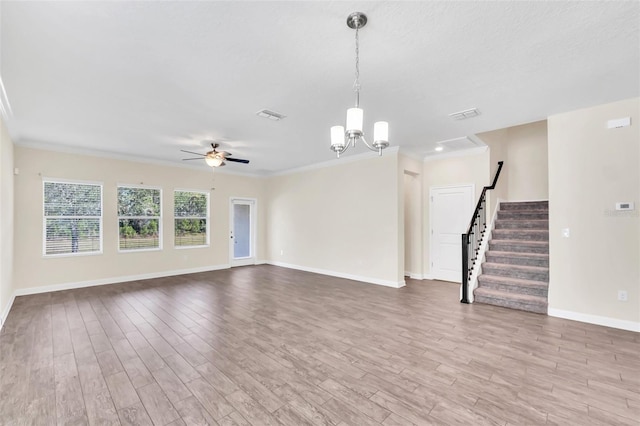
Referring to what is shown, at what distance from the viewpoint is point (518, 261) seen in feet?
16.4

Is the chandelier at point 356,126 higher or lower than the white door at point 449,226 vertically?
higher

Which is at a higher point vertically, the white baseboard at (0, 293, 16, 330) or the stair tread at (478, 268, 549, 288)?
the stair tread at (478, 268, 549, 288)

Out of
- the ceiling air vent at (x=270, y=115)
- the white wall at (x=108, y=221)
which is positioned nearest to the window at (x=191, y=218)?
the white wall at (x=108, y=221)

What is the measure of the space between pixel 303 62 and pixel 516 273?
4.74 metres

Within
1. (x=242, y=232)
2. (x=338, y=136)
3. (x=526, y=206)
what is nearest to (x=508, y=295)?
(x=526, y=206)

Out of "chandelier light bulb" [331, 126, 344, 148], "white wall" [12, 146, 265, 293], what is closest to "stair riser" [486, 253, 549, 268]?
"chandelier light bulb" [331, 126, 344, 148]

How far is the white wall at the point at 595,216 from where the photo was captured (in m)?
3.46

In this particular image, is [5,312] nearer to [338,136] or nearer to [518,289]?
[338,136]

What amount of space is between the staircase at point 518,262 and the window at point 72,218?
7527 millimetres

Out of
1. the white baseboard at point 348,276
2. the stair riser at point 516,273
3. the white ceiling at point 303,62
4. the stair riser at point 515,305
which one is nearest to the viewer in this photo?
the white ceiling at point 303,62

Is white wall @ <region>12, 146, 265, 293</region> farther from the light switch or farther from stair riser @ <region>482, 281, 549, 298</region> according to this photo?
the light switch

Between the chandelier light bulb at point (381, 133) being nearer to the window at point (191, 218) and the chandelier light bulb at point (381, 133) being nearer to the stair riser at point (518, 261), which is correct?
the stair riser at point (518, 261)

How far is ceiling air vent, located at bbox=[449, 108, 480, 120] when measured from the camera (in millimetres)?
3765

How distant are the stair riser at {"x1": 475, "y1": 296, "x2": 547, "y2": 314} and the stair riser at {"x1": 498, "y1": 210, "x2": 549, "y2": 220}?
88.2 inches
